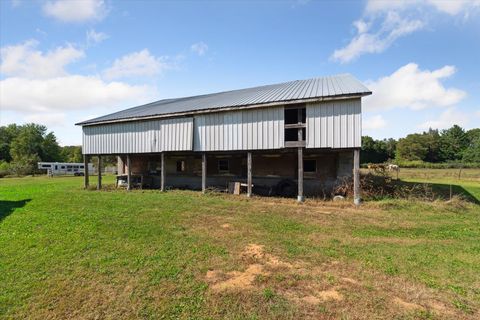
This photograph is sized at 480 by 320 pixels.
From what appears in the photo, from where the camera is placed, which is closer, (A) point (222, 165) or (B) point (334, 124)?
(B) point (334, 124)

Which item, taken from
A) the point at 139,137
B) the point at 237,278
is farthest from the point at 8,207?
the point at 237,278

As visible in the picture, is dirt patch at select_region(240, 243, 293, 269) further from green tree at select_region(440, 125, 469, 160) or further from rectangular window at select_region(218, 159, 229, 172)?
green tree at select_region(440, 125, 469, 160)

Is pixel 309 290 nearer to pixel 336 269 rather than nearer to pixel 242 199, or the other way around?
pixel 336 269

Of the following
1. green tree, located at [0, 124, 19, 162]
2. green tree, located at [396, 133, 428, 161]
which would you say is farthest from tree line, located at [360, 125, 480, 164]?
green tree, located at [0, 124, 19, 162]

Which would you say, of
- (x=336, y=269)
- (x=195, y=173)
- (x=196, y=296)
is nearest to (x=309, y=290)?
(x=336, y=269)

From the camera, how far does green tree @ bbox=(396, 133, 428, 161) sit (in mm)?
75500

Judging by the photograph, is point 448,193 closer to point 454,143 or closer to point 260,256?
point 260,256

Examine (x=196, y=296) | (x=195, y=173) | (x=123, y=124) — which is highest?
(x=123, y=124)

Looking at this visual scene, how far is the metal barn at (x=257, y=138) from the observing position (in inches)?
523

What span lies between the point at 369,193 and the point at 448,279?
9364 mm

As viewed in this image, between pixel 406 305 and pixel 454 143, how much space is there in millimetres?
91869

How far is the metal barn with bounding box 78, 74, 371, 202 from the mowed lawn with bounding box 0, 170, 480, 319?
16.4ft

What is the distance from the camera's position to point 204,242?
7.08 meters

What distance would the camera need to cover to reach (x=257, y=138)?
1506 centimetres
